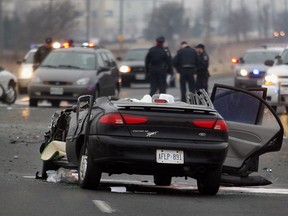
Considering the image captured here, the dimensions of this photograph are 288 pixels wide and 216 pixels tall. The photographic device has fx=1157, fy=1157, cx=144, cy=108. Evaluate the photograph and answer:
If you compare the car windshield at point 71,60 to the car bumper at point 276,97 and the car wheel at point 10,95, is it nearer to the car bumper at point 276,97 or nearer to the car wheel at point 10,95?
the car wheel at point 10,95

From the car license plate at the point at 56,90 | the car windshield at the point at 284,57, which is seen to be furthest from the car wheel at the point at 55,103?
the car windshield at the point at 284,57

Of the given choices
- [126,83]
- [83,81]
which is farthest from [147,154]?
[126,83]

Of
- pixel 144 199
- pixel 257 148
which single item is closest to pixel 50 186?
pixel 144 199

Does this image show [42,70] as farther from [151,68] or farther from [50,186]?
[50,186]

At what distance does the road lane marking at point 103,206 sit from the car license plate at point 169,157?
0.97 meters

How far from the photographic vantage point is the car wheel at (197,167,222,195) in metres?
12.8

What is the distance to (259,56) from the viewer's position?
39906mm

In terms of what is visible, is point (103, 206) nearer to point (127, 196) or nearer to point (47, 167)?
point (127, 196)

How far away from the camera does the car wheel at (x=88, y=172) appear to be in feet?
41.4

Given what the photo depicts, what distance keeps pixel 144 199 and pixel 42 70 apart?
17.3m

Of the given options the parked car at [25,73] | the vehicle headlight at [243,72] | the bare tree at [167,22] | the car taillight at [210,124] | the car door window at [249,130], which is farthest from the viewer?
the bare tree at [167,22]

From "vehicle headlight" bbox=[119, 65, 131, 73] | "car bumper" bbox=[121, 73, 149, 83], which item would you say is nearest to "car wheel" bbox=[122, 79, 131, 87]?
"car bumper" bbox=[121, 73, 149, 83]

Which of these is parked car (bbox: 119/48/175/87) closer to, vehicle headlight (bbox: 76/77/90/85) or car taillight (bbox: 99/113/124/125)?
vehicle headlight (bbox: 76/77/90/85)

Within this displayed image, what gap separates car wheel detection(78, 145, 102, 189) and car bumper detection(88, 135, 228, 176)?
97mm
